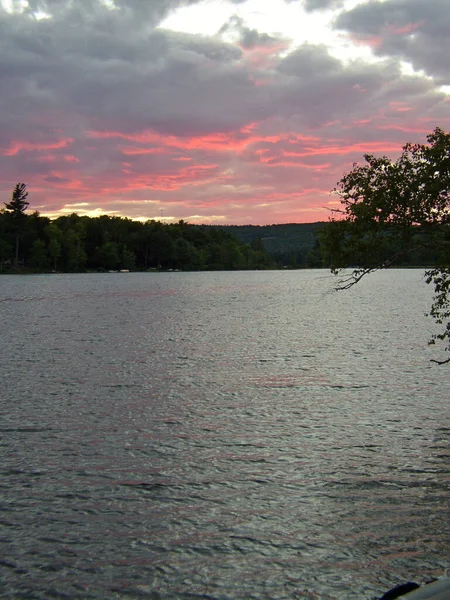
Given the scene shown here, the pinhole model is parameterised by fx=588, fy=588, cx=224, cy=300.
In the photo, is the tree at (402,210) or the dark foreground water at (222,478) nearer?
the dark foreground water at (222,478)

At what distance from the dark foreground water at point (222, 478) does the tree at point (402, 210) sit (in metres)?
6.75

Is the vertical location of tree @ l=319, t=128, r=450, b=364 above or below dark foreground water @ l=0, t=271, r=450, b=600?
Answer: above

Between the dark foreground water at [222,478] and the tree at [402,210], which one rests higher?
the tree at [402,210]

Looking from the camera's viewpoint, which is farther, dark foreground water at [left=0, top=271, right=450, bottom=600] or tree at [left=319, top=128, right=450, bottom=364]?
tree at [left=319, top=128, right=450, bottom=364]

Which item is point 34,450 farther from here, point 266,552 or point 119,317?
point 119,317

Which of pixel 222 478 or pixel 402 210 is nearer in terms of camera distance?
pixel 222 478

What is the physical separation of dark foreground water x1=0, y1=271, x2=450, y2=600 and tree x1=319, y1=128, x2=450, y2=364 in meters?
6.75

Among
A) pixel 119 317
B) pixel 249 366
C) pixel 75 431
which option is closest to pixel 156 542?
pixel 75 431

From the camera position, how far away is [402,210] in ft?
74.2

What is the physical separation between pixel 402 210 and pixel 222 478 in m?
12.3

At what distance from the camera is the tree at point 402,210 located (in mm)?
21641

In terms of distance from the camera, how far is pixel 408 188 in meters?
22.3

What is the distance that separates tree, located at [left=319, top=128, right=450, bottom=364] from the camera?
71.0 feet

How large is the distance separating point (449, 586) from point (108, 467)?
1288cm
